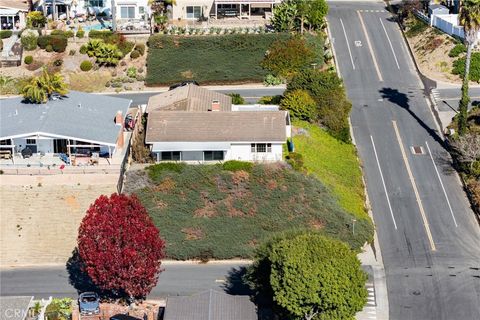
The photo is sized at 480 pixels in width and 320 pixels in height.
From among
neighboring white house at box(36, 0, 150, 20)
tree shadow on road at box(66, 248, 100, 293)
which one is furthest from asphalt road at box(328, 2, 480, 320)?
neighboring white house at box(36, 0, 150, 20)

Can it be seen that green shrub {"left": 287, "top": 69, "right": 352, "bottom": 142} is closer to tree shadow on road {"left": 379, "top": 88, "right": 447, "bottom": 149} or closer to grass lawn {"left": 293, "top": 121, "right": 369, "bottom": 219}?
grass lawn {"left": 293, "top": 121, "right": 369, "bottom": 219}

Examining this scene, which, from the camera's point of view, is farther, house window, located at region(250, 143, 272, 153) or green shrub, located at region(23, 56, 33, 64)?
green shrub, located at region(23, 56, 33, 64)

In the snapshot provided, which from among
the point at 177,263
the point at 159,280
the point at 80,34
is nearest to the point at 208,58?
the point at 80,34

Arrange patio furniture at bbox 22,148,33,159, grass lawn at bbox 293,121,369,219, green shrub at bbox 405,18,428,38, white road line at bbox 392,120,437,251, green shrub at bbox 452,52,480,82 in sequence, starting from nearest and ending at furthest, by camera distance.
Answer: white road line at bbox 392,120,437,251, patio furniture at bbox 22,148,33,159, grass lawn at bbox 293,121,369,219, green shrub at bbox 452,52,480,82, green shrub at bbox 405,18,428,38

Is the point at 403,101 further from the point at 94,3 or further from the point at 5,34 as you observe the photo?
the point at 5,34

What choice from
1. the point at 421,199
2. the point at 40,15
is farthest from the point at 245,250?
the point at 40,15

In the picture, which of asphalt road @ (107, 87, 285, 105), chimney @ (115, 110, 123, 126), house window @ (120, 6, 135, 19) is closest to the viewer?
chimney @ (115, 110, 123, 126)

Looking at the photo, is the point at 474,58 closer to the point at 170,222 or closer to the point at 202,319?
the point at 170,222
